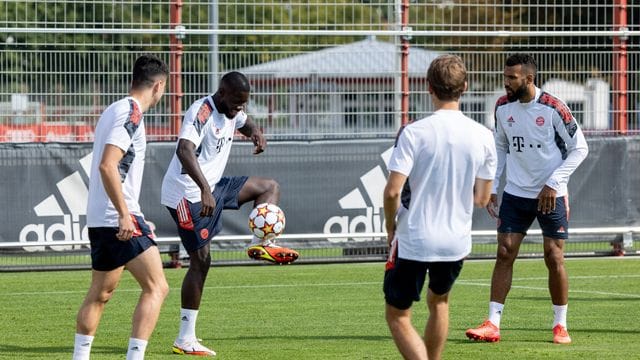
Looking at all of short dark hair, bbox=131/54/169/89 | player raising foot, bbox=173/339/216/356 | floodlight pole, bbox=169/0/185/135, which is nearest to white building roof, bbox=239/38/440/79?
floodlight pole, bbox=169/0/185/135

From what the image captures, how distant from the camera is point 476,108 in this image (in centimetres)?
1838

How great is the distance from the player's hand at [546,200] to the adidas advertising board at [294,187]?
7.00m

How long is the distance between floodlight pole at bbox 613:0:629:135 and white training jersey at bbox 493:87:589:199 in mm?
8041

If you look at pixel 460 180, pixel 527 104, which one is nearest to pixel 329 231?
pixel 527 104

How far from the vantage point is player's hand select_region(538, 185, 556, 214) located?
1059 centimetres

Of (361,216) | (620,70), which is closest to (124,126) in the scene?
(361,216)

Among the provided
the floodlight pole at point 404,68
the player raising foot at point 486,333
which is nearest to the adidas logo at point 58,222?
the floodlight pole at point 404,68

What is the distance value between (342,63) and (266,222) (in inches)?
290

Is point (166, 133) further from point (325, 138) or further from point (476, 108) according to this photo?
point (476, 108)

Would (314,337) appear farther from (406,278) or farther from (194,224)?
(406,278)

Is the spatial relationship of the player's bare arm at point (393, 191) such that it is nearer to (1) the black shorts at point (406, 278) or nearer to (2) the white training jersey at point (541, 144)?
(1) the black shorts at point (406, 278)

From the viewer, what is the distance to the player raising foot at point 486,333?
412 inches

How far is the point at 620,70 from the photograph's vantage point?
18.6 metres

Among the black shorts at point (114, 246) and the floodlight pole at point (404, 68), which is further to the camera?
the floodlight pole at point (404, 68)
